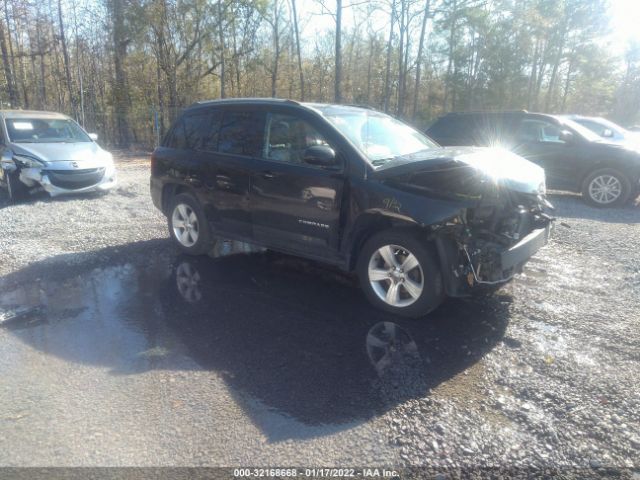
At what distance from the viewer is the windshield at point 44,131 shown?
31.8 ft

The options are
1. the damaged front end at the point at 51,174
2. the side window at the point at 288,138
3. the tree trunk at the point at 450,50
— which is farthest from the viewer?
the tree trunk at the point at 450,50

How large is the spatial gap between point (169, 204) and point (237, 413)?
4.19 meters

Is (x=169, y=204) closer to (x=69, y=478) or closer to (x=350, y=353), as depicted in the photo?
(x=350, y=353)

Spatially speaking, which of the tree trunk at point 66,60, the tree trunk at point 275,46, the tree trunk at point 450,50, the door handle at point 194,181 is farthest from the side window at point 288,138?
the tree trunk at point 450,50

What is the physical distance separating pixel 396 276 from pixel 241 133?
258cm

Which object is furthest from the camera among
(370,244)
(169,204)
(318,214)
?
(169,204)

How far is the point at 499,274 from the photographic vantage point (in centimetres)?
396

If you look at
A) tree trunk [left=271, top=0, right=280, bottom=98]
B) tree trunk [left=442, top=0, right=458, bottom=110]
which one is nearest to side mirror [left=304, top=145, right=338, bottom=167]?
tree trunk [left=271, top=0, right=280, bottom=98]

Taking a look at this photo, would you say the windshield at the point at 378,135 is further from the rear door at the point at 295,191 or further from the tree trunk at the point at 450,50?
the tree trunk at the point at 450,50

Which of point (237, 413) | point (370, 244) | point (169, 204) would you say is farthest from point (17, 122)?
point (237, 413)

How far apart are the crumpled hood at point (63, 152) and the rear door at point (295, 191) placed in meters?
5.78

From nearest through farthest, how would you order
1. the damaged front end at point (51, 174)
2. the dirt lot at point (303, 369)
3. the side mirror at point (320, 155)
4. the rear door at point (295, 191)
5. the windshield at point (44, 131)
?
the dirt lot at point (303, 369)
the side mirror at point (320, 155)
the rear door at point (295, 191)
the damaged front end at point (51, 174)
the windshield at point (44, 131)

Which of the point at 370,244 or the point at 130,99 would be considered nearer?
the point at 370,244

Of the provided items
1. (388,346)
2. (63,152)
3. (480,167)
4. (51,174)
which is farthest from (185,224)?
(63,152)
